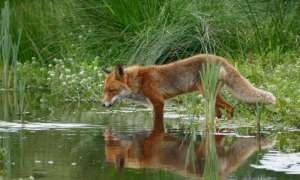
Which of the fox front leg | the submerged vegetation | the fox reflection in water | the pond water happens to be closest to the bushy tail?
the pond water

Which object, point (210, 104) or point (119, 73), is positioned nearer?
point (210, 104)

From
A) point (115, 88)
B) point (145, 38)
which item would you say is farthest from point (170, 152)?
point (145, 38)

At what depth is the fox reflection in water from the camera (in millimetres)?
9125

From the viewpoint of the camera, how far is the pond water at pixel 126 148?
8.70 metres

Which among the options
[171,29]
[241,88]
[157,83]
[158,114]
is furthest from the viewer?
[171,29]

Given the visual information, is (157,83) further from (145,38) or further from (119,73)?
(145,38)

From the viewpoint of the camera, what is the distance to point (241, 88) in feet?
42.0

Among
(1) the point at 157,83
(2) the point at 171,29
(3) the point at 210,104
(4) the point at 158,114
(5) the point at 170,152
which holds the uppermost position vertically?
(2) the point at 171,29

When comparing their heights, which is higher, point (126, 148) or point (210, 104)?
point (210, 104)

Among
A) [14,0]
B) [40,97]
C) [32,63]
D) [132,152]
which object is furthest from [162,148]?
[14,0]

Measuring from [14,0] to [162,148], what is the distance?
34.6 ft

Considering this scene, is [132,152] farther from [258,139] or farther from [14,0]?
[14,0]

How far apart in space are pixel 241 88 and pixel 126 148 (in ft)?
9.73

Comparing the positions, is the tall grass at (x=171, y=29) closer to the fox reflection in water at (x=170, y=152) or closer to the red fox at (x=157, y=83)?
the red fox at (x=157, y=83)
